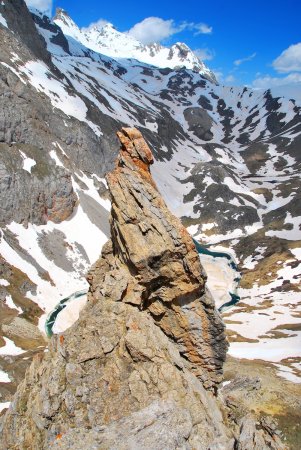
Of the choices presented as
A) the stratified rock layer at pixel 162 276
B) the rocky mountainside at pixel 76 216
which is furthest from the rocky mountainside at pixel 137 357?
the rocky mountainside at pixel 76 216

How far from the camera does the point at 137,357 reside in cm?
1590

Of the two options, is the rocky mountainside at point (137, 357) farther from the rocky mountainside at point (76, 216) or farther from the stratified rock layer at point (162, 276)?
the rocky mountainside at point (76, 216)

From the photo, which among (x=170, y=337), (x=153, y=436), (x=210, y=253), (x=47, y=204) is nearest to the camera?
(x=153, y=436)

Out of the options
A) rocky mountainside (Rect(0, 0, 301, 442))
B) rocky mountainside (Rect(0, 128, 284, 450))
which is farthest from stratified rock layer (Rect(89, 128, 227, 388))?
rocky mountainside (Rect(0, 0, 301, 442))

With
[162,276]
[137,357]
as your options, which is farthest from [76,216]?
[137,357]

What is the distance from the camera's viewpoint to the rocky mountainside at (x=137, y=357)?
585 inches

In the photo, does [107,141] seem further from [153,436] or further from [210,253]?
[153,436]

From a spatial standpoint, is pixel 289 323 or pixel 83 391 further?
pixel 289 323

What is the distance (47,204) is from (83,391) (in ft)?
277

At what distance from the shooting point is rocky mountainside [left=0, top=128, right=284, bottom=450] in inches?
585

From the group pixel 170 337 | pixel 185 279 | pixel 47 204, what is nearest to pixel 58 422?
pixel 170 337

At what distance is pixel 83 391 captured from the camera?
15.5 meters

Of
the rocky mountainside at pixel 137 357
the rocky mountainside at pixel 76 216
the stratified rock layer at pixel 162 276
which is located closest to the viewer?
the rocky mountainside at pixel 137 357

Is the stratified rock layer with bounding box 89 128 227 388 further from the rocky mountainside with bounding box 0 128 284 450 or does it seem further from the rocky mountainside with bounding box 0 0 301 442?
the rocky mountainside with bounding box 0 0 301 442
